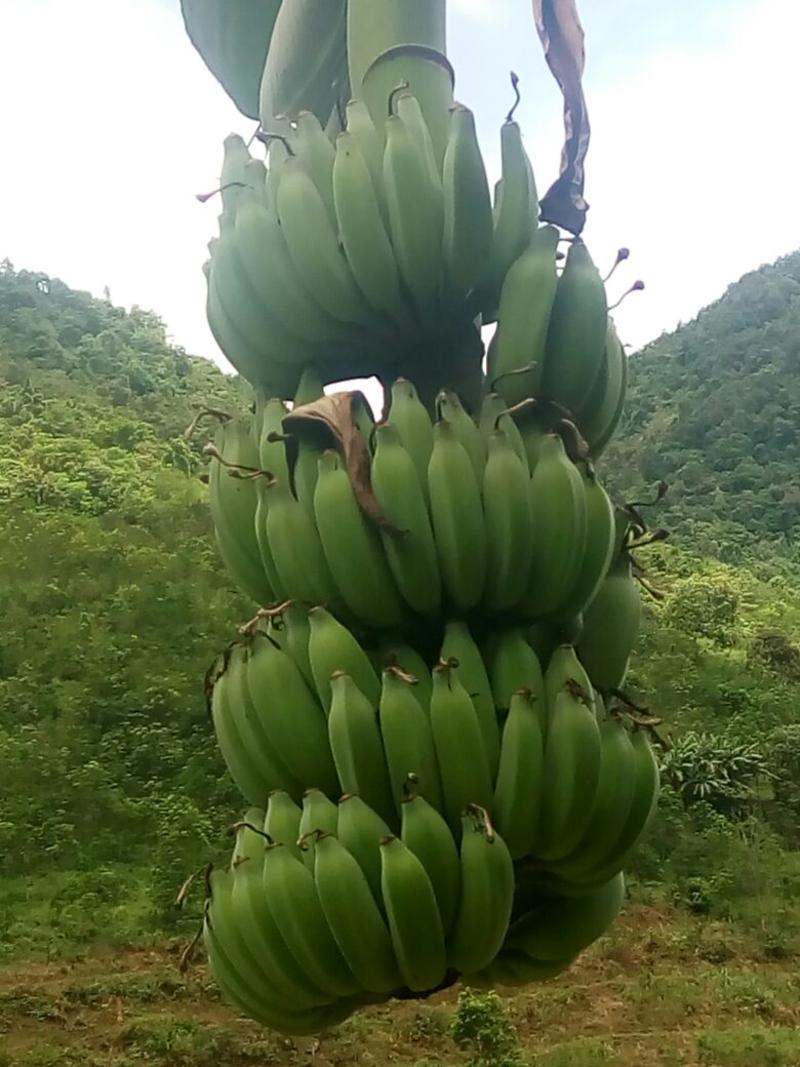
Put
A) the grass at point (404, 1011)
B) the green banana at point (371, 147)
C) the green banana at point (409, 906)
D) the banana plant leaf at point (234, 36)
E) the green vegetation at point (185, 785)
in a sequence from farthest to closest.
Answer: the green vegetation at point (185, 785)
the grass at point (404, 1011)
the banana plant leaf at point (234, 36)
the green banana at point (371, 147)
the green banana at point (409, 906)

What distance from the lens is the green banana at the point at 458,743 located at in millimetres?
917

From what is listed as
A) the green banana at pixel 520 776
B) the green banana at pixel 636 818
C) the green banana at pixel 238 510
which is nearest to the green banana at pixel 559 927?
the green banana at pixel 636 818

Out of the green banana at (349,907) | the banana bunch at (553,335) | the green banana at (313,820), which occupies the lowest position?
the green banana at (349,907)

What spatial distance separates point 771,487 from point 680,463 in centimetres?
174

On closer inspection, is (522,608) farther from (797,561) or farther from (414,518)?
(797,561)

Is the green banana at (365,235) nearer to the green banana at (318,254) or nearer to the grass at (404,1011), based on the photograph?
the green banana at (318,254)

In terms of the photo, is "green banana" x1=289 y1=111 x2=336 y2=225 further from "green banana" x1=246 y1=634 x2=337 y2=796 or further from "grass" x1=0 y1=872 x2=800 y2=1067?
"grass" x1=0 y1=872 x2=800 y2=1067

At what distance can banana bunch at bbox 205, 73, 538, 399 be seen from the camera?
1047mm

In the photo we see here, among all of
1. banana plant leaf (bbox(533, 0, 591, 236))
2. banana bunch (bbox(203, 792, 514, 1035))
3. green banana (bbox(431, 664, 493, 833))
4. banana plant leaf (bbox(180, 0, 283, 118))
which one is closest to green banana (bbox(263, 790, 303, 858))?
banana bunch (bbox(203, 792, 514, 1035))

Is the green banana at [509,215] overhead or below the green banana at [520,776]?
overhead

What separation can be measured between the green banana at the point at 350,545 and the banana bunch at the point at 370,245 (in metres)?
0.16

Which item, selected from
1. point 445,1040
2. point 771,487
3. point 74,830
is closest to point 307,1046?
point 445,1040

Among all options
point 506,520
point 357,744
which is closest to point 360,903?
point 357,744

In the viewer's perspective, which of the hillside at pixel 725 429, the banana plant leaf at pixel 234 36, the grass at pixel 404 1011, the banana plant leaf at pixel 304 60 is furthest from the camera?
the hillside at pixel 725 429
